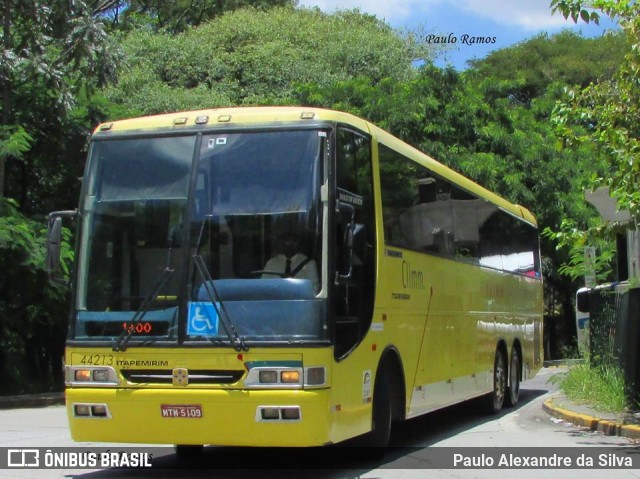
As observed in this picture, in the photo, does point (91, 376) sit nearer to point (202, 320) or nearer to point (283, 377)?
point (202, 320)

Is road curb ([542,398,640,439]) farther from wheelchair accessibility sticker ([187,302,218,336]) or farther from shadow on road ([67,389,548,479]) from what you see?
wheelchair accessibility sticker ([187,302,218,336])

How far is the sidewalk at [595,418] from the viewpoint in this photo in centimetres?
1191

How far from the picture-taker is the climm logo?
10.7 m

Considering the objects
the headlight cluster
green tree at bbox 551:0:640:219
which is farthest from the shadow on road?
green tree at bbox 551:0:640:219

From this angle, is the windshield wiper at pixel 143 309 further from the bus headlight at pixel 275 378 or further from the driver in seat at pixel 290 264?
the bus headlight at pixel 275 378

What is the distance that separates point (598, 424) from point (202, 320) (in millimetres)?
6644

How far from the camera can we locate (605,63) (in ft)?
140

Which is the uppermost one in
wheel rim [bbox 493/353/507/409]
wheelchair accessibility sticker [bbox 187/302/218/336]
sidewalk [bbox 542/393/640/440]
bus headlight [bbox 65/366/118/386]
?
wheelchair accessibility sticker [bbox 187/302/218/336]

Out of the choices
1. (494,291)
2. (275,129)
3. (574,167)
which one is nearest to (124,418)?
(275,129)

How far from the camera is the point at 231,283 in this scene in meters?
8.48

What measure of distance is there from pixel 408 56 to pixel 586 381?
25285mm

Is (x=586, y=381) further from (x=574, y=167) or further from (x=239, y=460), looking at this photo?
(x=574, y=167)

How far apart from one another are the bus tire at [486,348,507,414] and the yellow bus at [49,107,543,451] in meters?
6.26

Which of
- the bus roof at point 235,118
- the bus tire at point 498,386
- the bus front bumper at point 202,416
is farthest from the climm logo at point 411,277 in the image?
the bus tire at point 498,386
